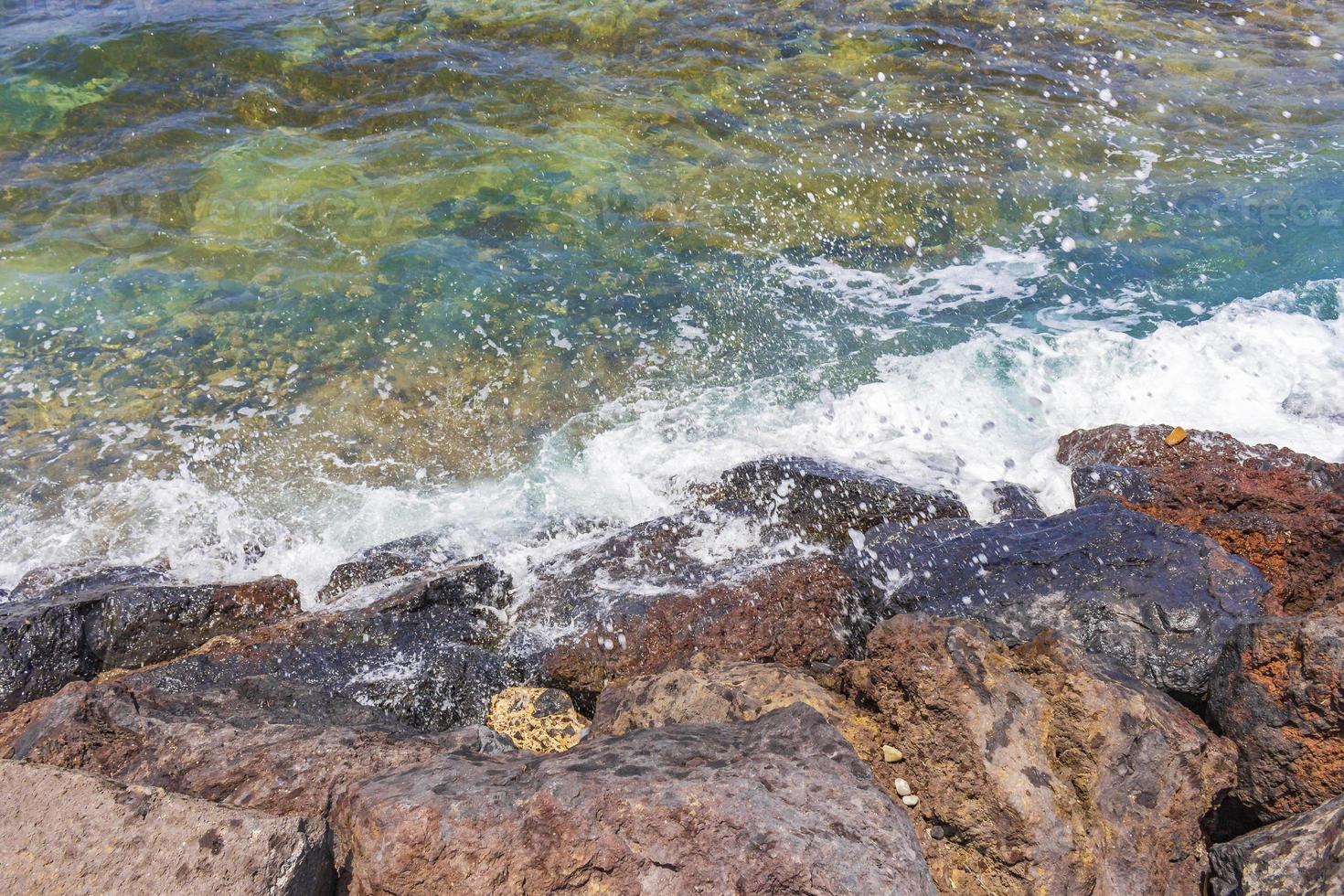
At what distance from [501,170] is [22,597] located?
6153 millimetres

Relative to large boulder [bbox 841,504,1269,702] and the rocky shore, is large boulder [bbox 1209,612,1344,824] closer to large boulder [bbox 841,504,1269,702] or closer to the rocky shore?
the rocky shore

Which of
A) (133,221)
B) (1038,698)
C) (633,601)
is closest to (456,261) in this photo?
(133,221)

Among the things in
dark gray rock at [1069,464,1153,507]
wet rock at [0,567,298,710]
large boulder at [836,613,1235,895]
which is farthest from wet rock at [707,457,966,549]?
wet rock at [0,567,298,710]

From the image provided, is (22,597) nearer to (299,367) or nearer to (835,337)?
(299,367)

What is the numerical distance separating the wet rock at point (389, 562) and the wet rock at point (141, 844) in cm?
287

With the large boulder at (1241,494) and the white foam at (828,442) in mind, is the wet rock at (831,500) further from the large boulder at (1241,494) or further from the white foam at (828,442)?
the large boulder at (1241,494)

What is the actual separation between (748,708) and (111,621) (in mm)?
3607

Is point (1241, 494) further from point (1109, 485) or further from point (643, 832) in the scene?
point (643, 832)

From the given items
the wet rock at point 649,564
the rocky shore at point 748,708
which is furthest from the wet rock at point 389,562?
the wet rock at point 649,564

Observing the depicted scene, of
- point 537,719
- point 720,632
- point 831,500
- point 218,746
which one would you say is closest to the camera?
point 218,746

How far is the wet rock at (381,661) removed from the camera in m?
4.54

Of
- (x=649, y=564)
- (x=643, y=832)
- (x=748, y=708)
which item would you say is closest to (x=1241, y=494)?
(x=649, y=564)

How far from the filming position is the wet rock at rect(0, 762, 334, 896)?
2424mm

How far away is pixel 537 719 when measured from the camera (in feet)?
14.5
